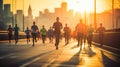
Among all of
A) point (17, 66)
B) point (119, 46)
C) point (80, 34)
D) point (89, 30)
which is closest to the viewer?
point (17, 66)

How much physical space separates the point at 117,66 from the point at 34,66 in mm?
3034

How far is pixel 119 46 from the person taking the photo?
23469mm

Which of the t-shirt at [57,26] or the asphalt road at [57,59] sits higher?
the t-shirt at [57,26]

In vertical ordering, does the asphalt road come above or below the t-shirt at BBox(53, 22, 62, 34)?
below

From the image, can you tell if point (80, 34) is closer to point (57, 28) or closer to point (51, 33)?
point (57, 28)

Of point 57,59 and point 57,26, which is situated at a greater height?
point 57,26

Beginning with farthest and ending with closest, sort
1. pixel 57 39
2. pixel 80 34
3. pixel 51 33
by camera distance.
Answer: pixel 51 33
pixel 80 34
pixel 57 39

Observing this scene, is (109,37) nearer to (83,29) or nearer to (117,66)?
(83,29)

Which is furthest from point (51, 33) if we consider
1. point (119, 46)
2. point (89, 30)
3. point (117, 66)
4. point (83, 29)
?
point (117, 66)

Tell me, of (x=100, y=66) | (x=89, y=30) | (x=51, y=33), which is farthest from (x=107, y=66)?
(x=51, y=33)

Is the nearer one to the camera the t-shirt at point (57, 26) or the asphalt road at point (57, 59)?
the asphalt road at point (57, 59)

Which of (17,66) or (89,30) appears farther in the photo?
(89,30)

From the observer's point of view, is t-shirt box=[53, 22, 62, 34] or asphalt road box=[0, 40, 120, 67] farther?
t-shirt box=[53, 22, 62, 34]

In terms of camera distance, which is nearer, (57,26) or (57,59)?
(57,59)
